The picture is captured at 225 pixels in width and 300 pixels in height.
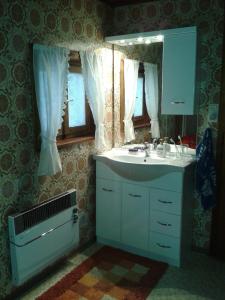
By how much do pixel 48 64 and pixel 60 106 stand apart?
1.07 ft

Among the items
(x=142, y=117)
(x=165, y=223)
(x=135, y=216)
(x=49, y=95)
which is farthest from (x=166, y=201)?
(x=49, y=95)

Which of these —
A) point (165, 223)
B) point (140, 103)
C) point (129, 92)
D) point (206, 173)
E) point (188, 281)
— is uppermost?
point (129, 92)

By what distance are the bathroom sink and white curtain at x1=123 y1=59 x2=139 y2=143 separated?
211 mm

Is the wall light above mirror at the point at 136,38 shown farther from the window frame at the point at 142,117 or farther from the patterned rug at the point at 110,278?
the patterned rug at the point at 110,278

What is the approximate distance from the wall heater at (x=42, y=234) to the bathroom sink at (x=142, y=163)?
461 mm

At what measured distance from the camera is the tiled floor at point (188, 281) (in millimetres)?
2346

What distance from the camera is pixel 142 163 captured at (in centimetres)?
268

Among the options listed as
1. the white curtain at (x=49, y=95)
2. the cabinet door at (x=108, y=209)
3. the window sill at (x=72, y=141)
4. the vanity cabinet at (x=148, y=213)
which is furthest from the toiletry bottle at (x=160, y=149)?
the white curtain at (x=49, y=95)

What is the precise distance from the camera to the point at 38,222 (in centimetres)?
232

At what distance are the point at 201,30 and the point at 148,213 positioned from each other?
5.44 ft

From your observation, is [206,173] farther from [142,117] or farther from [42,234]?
[42,234]

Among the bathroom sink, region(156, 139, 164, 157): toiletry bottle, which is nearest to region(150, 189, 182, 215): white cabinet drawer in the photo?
the bathroom sink

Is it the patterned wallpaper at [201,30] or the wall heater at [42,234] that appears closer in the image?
the wall heater at [42,234]

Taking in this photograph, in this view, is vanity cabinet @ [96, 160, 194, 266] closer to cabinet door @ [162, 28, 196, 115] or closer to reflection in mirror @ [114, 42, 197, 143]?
reflection in mirror @ [114, 42, 197, 143]
